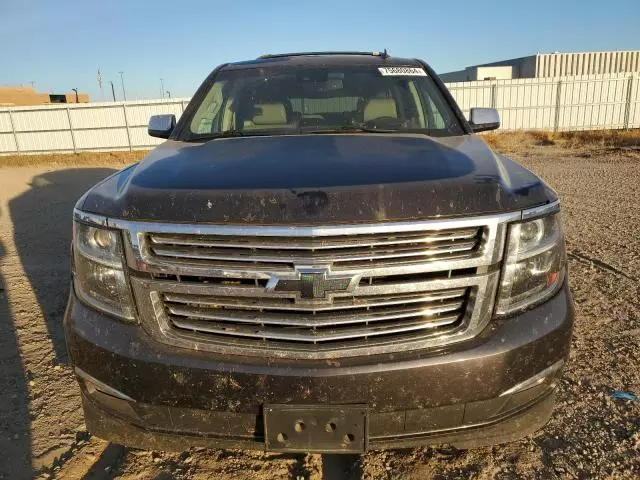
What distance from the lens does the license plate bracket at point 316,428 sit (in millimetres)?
1685

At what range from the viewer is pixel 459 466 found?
2.15 m

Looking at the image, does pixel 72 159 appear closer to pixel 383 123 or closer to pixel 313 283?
pixel 383 123

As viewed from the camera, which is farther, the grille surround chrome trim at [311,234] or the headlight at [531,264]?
the headlight at [531,264]

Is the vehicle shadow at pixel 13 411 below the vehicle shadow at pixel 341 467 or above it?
above

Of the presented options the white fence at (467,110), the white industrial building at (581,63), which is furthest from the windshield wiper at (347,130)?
the white industrial building at (581,63)

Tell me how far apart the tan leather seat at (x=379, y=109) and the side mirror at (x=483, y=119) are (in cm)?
55

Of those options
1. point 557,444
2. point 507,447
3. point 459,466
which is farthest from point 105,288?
point 557,444

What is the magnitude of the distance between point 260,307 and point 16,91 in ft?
193

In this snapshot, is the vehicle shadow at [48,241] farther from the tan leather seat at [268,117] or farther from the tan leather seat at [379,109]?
the tan leather seat at [379,109]

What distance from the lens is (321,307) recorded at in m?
1.67

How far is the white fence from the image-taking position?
22.8 meters

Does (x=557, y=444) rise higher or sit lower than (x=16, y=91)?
lower

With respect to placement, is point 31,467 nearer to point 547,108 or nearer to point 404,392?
point 404,392

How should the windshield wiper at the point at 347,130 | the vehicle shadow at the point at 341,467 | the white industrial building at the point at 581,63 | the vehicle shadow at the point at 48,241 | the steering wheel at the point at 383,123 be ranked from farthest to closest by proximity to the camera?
the white industrial building at the point at 581,63 → the vehicle shadow at the point at 48,241 → the steering wheel at the point at 383,123 → the windshield wiper at the point at 347,130 → the vehicle shadow at the point at 341,467
